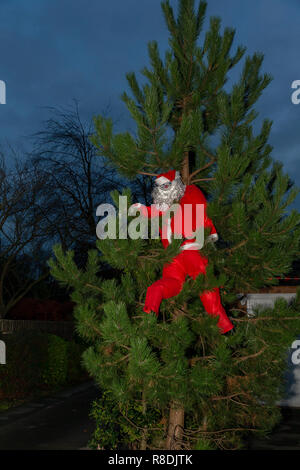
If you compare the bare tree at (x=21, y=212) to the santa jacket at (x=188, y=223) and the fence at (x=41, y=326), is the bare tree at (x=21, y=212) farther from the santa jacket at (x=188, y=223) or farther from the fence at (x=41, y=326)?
the santa jacket at (x=188, y=223)

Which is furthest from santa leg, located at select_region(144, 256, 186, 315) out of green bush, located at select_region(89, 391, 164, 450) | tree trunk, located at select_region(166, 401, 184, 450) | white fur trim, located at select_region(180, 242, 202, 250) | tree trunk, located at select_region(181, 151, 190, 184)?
green bush, located at select_region(89, 391, 164, 450)

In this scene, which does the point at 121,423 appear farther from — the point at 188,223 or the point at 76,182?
the point at 76,182

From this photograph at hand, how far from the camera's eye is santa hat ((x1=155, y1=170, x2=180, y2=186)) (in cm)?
432

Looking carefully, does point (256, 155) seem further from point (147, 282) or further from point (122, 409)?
point (122, 409)

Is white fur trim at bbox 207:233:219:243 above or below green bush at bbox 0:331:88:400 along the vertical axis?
above

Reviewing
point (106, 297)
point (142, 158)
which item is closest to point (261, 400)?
point (106, 297)

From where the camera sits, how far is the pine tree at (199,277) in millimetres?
3877

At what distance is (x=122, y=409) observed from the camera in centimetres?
496

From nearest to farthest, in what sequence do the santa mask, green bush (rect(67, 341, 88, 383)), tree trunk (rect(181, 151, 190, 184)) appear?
the santa mask
tree trunk (rect(181, 151, 190, 184))
green bush (rect(67, 341, 88, 383))

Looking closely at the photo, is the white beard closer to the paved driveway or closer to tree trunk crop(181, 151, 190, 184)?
tree trunk crop(181, 151, 190, 184)

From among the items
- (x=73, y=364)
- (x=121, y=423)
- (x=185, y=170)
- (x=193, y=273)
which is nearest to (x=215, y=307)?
(x=193, y=273)

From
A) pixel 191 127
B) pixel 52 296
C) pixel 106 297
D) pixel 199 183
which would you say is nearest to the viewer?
pixel 191 127

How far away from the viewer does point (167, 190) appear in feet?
14.0

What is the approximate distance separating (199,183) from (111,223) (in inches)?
49.4
